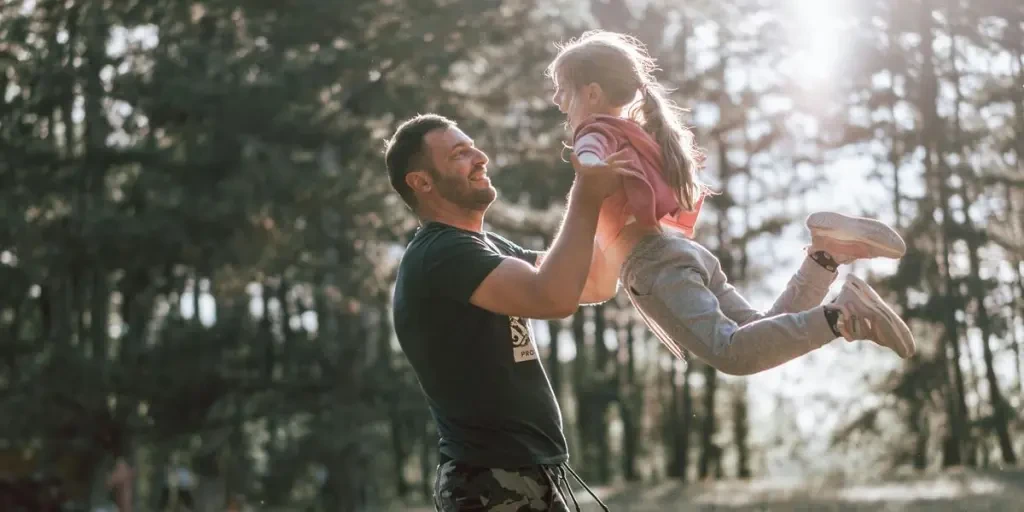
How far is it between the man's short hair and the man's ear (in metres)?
0.02

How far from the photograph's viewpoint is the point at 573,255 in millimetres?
4016

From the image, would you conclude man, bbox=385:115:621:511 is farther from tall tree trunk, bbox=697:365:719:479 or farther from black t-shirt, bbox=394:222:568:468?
tall tree trunk, bbox=697:365:719:479

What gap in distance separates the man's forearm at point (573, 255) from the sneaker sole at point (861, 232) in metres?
1.20

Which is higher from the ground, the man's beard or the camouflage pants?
the man's beard

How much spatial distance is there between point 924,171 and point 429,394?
23425 mm

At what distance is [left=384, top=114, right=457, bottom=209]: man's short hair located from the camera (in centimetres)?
457

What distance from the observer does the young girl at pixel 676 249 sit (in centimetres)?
435

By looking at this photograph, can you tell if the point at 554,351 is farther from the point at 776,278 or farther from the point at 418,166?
the point at 418,166

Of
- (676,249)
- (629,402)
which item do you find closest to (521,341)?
(676,249)

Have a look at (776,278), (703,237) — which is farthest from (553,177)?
(776,278)

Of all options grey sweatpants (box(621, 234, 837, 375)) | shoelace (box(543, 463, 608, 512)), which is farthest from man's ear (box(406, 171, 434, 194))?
shoelace (box(543, 463, 608, 512))

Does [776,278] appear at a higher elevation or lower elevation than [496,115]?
lower

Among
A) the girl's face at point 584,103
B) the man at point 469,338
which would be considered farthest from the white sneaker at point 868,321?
the girl's face at point 584,103

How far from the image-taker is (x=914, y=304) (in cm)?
2558
